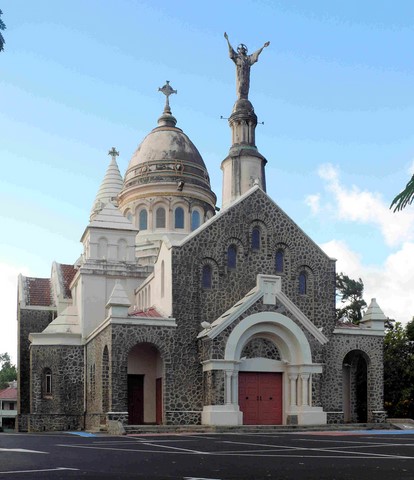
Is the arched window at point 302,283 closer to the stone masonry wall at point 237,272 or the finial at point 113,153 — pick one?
the stone masonry wall at point 237,272

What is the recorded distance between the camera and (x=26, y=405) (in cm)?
4294

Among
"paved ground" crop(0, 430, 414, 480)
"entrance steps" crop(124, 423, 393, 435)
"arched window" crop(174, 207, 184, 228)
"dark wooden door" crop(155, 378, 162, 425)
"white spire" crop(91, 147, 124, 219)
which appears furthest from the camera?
"white spire" crop(91, 147, 124, 219)

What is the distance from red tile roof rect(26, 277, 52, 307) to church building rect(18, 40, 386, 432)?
2003 millimetres

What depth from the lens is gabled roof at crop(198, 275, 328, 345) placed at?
112 feet

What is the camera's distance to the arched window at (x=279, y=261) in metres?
37.5

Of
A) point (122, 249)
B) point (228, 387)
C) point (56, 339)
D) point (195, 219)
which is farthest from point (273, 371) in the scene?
point (195, 219)

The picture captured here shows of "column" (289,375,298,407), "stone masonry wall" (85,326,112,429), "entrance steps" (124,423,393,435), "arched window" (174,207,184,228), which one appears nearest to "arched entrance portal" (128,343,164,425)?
"stone masonry wall" (85,326,112,429)

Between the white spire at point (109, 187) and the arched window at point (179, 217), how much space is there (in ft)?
22.5

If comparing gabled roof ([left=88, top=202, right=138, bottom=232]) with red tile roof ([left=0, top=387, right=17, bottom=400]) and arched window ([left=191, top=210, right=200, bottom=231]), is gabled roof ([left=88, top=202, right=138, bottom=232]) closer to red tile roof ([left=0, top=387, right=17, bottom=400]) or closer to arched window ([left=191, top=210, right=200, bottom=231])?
arched window ([left=191, top=210, right=200, bottom=231])

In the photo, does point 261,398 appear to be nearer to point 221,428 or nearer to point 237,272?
point 221,428

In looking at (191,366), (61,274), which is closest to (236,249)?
(191,366)

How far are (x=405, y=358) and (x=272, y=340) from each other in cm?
982

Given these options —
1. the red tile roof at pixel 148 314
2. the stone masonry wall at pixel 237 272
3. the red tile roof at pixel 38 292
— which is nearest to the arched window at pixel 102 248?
the red tile roof at pixel 38 292

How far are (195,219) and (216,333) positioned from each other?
1655cm
